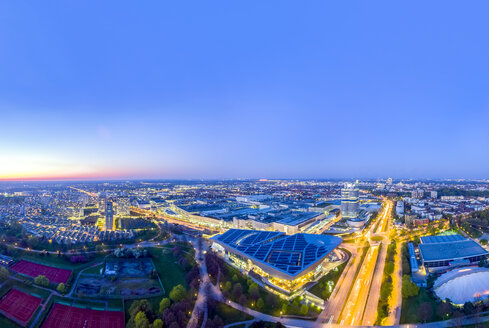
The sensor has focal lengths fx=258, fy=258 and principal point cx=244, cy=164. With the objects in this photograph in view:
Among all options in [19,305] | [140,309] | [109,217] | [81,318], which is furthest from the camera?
[109,217]

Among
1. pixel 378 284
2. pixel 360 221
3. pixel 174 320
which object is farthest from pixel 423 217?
pixel 174 320

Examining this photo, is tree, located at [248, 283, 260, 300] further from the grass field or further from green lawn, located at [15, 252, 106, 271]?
green lawn, located at [15, 252, 106, 271]

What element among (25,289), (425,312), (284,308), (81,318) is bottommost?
(81,318)

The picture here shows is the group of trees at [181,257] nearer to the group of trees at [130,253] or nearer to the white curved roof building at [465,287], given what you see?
the group of trees at [130,253]

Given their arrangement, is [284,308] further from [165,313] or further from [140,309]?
[140,309]

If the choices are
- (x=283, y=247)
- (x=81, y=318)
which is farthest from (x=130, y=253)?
(x=283, y=247)

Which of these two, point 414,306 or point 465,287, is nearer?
point 414,306

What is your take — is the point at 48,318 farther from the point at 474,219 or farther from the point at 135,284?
the point at 474,219
